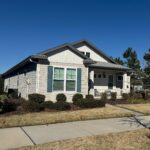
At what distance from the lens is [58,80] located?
17594 millimetres

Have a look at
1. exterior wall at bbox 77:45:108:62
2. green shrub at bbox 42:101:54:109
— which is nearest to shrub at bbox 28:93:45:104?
green shrub at bbox 42:101:54:109

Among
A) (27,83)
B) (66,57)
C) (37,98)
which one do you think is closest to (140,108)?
(66,57)

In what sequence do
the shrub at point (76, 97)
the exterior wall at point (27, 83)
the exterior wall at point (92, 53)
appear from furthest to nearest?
the exterior wall at point (92, 53) → the exterior wall at point (27, 83) → the shrub at point (76, 97)

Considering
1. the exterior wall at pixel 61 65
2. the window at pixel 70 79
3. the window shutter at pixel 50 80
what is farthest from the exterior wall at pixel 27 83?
the window at pixel 70 79

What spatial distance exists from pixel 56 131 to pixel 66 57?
400 inches

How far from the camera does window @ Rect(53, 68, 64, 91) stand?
1756 cm

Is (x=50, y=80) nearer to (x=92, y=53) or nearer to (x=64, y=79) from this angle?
(x=64, y=79)

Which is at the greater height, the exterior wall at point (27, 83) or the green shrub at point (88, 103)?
the exterior wall at point (27, 83)

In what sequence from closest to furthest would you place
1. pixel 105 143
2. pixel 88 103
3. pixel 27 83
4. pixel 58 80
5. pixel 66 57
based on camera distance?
pixel 105 143, pixel 88 103, pixel 58 80, pixel 66 57, pixel 27 83

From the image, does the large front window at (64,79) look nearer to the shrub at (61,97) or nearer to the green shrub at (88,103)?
the shrub at (61,97)

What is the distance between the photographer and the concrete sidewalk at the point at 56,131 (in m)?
7.34

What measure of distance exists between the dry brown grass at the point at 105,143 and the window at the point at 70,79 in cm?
995

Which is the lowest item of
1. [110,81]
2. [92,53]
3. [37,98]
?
[37,98]

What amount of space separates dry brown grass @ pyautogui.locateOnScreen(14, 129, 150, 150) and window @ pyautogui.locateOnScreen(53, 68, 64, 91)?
9712mm
